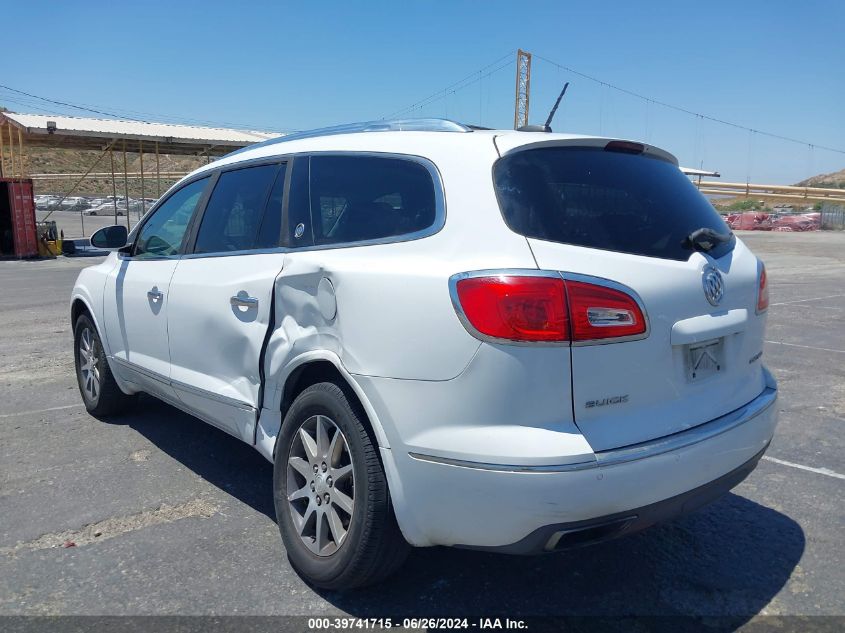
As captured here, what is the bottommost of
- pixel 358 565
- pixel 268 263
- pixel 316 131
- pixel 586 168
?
pixel 358 565

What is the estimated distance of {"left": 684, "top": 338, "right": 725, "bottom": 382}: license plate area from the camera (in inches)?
107

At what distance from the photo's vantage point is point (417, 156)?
2.93m

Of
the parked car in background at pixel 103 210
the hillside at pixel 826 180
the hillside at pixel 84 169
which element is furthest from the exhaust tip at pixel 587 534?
the hillside at pixel 826 180

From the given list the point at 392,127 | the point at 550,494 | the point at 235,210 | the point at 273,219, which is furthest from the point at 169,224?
the point at 550,494

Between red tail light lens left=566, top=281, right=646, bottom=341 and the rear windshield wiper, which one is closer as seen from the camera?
red tail light lens left=566, top=281, right=646, bottom=341

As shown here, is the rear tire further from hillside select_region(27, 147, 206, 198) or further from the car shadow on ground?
hillside select_region(27, 147, 206, 198)

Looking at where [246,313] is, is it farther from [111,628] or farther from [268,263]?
[111,628]

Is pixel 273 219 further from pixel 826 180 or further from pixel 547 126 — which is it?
pixel 826 180

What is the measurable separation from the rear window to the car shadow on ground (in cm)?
139

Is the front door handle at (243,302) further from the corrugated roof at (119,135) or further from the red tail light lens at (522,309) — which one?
the corrugated roof at (119,135)

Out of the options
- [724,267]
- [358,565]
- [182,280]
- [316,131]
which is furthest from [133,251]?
[724,267]

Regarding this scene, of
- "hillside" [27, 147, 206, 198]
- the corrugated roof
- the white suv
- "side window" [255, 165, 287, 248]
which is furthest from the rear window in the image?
"hillside" [27, 147, 206, 198]

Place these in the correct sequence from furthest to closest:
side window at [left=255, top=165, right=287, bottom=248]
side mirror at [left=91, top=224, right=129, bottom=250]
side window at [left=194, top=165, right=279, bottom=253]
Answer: side mirror at [left=91, top=224, right=129, bottom=250]
side window at [left=194, top=165, right=279, bottom=253]
side window at [left=255, top=165, right=287, bottom=248]

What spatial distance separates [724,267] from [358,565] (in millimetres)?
1892
